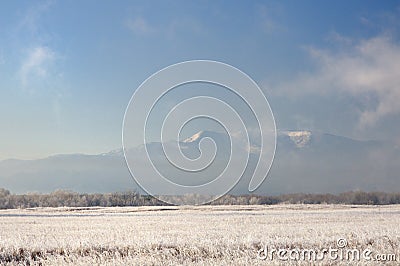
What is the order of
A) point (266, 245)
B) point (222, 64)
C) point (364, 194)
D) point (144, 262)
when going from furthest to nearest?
point (364, 194) < point (222, 64) < point (266, 245) < point (144, 262)

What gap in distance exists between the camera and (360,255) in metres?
14.3

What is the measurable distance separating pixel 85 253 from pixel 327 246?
7959mm

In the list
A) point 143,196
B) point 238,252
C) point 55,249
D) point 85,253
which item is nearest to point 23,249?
point 55,249

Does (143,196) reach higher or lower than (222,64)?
lower

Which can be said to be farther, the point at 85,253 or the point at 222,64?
the point at 222,64

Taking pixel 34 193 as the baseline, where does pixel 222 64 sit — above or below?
above

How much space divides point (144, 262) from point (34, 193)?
287 ft

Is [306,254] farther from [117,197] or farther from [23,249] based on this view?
[117,197]

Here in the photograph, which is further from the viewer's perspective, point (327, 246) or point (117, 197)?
point (117, 197)

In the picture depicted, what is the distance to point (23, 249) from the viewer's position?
16.3 m

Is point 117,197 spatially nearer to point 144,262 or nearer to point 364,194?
point 364,194

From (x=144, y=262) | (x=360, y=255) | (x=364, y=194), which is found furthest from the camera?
(x=364, y=194)

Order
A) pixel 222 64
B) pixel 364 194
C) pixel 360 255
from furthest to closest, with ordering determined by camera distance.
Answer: pixel 364 194 → pixel 222 64 → pixel 360 255

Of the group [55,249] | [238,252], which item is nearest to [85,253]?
[55,249]
